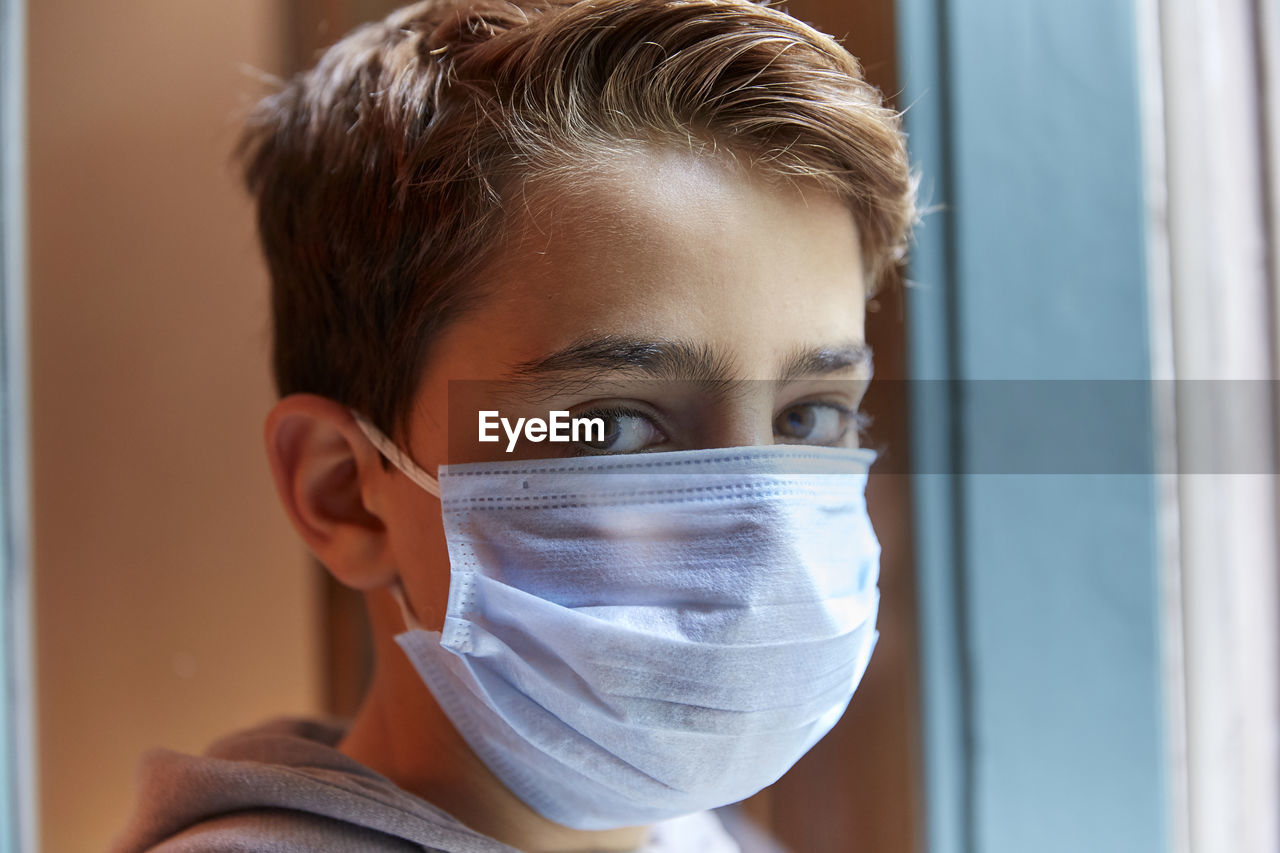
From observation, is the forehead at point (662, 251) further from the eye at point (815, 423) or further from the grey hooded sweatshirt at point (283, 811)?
the grey hooded sweatshirt at point (283, 811)

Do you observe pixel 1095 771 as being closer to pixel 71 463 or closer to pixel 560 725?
pixel 560 725

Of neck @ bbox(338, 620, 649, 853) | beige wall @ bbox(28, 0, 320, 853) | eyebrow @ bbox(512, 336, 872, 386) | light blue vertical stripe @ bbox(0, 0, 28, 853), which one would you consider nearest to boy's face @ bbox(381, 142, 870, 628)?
eyebrow @ bbox(512, 336, 872, 386)

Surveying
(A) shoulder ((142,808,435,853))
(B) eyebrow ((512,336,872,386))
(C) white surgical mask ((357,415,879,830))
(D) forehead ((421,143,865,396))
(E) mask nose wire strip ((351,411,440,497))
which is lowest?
(A) shoulder ((142,808,435,853))

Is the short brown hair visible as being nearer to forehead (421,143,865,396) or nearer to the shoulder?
forehead (421,143,865,396)

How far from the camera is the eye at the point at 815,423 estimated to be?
0.60m

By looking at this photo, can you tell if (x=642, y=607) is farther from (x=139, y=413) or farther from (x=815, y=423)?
(x=139, y=413)

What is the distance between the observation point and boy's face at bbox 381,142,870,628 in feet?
1.81

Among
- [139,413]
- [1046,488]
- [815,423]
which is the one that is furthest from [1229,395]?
[139,413]

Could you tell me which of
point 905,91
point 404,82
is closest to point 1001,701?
point 905,91

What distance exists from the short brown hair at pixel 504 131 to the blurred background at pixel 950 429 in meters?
0.12

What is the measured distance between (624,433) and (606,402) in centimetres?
3

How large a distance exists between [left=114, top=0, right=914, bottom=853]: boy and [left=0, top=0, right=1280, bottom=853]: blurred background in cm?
12

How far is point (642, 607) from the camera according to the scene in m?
0.56

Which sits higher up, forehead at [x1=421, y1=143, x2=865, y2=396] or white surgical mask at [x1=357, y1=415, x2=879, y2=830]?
forehead at [x1=421, y1=143, x2=865, y2=396]
